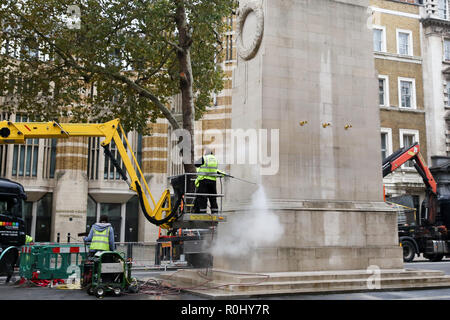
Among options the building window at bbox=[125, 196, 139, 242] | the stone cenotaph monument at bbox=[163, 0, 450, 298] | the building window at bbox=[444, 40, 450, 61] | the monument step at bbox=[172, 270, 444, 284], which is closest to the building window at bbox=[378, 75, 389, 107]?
the building window at bbox=[444, 40, 450, 61]

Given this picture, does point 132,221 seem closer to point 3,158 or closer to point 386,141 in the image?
point 3,158

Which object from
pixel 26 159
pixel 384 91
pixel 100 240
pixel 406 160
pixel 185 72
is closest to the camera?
pixel 100 240

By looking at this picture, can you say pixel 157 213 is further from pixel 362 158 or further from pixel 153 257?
pixel 153 257

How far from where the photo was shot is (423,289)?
11289mm

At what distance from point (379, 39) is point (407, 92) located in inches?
178

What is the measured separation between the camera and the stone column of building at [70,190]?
104 feet

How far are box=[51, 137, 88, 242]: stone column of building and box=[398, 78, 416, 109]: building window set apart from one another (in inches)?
919

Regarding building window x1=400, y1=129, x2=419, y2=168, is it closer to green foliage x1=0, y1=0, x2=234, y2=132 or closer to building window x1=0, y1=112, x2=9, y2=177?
green foliage x1=0, y1=0, x2=234, y2=132

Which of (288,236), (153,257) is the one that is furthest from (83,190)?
(288,236)

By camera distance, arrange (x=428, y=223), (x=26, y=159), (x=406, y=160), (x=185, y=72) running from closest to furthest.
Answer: (x=185, y=72), (x=406, y=160), (x=428, y=223), (x=26, y=159)

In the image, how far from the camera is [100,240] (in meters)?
11.3

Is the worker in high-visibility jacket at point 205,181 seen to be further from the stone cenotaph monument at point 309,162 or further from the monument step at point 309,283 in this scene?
the monument step at point 309,283

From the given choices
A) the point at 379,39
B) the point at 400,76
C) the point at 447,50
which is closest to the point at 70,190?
the point at 379,39

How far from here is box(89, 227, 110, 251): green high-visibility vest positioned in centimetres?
1129
